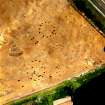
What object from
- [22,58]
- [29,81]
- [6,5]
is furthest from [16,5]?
[29,81]

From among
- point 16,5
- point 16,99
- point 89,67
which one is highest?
Answer: point 16,5

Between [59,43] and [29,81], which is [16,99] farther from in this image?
[59,43]

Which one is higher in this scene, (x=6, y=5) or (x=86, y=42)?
(x=6, y=5)

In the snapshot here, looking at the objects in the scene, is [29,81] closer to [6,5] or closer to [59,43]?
[59,43]

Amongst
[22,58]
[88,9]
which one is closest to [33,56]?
[22,58]

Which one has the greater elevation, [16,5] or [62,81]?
[16,5]

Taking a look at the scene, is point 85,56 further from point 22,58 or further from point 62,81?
point 22,58

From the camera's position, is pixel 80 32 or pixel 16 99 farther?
pixel 80 32
